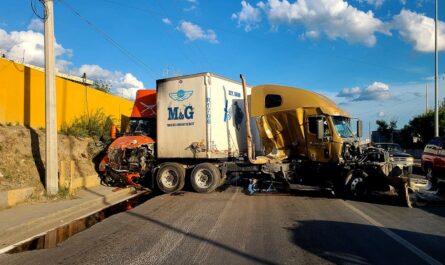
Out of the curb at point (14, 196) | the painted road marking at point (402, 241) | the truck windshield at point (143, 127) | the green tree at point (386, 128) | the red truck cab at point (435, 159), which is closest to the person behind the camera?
the painted road marking at point (402, 241)

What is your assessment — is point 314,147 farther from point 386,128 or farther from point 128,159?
point 386,128

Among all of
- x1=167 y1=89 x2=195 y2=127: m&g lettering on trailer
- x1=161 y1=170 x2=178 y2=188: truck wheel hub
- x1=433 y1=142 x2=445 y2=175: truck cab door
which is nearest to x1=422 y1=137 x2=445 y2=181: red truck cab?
x1=433 y1=142 x2=445 y2=175: truck cab door

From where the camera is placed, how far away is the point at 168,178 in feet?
52.8

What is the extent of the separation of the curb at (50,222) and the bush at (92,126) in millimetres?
5856

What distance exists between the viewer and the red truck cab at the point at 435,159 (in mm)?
17875

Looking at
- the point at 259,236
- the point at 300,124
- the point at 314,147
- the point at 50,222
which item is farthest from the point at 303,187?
the point at 50,222

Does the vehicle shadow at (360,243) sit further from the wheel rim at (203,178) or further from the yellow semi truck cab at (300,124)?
the wheel rim at (203,178)

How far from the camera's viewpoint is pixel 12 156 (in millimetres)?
14039

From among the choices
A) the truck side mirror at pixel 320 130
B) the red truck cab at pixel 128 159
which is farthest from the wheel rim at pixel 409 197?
the red truck cab at pixel 128 159

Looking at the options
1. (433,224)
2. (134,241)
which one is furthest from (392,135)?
(134,241)

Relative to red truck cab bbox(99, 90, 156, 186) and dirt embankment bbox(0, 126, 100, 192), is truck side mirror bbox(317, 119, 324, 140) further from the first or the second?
dirt embankment bbox(0, 126, 100, 192)

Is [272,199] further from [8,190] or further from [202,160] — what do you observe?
[8,190]

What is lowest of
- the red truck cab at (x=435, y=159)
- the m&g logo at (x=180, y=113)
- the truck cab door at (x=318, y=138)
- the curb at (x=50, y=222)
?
the curb at (x=50, y=222)

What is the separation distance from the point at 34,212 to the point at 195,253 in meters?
5.50
